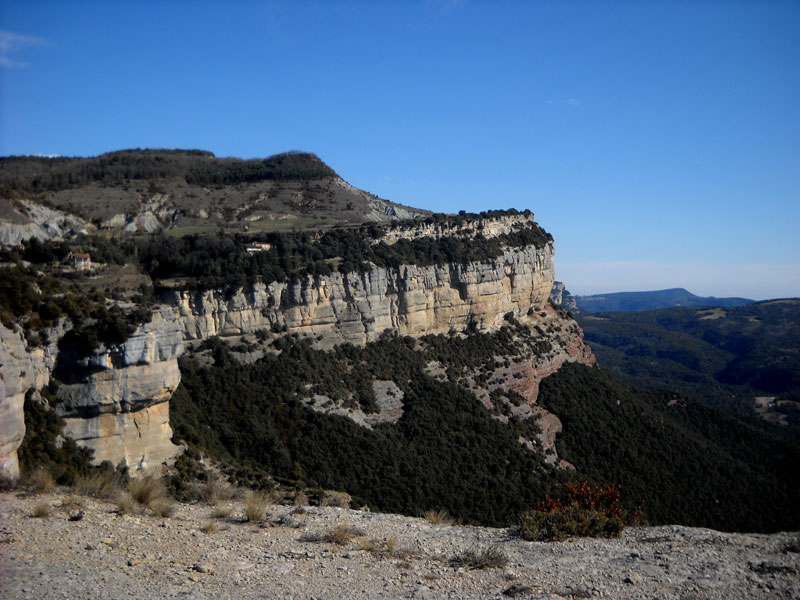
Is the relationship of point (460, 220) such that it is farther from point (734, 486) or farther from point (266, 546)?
point (266, 546)

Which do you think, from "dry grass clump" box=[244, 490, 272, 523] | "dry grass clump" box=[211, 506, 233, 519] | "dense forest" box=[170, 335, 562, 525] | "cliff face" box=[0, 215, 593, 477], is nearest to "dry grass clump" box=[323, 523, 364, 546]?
"dry grass clump" box=[244, 490, 272, 523]

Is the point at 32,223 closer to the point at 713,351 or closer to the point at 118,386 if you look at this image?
the point at 118,386

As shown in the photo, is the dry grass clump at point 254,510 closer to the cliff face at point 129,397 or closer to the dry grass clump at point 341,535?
the dry grass clump at point 341,535

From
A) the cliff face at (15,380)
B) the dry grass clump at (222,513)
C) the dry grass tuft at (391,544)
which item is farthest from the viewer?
the cliff face at (15,380)

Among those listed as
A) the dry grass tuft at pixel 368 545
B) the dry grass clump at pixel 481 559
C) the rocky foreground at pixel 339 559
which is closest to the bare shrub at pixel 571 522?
the rocky foreground at pixel 339 559

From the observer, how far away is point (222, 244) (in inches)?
1416

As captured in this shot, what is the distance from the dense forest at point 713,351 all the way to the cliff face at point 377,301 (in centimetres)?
5076

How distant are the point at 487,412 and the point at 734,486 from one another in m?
17.9

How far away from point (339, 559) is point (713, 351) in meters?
142

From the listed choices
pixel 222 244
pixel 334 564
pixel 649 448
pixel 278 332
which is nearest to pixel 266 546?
pixel 334 564

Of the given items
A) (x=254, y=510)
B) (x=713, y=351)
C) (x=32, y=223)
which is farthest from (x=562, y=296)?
(x=254, y=510)

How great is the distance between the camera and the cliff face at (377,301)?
1289 inches

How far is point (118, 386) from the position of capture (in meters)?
20.1

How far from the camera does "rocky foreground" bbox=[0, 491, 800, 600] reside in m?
7.52
